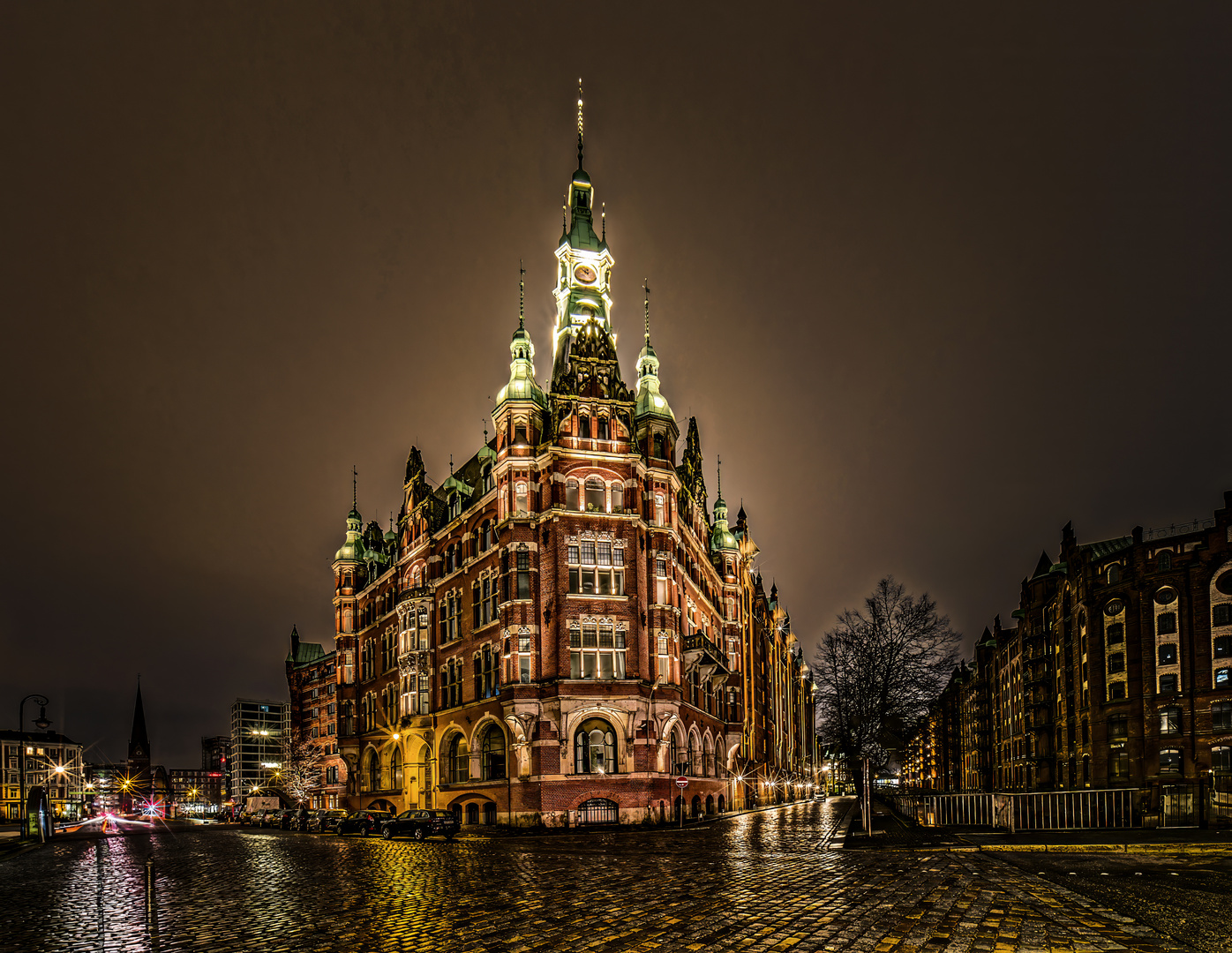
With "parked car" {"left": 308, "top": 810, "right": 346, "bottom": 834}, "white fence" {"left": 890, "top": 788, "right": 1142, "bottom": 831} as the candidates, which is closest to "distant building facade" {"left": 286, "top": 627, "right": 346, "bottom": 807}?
"parked car" {"left": 308, "top": 810, "right": 346, "bottom": 834}

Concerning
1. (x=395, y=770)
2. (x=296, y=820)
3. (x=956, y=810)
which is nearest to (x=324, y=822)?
(x=296, y=820)

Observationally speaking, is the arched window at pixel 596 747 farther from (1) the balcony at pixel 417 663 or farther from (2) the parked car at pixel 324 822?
(1) the balcony at pixel 417 663

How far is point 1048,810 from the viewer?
30.0 meters

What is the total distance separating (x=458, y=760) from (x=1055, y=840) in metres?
36.5

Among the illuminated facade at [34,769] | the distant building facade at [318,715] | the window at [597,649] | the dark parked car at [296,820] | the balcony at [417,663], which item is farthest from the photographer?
the illuminated facade at [34,769]

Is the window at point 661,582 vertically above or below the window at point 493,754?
above

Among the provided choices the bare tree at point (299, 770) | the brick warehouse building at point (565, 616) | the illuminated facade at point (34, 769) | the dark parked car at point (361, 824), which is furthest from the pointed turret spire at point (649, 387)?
the illuminated facade at point (34, 769)

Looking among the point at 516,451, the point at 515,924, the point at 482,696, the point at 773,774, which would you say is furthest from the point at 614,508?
the point at 773,774

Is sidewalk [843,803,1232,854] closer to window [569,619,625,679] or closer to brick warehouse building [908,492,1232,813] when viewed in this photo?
window [569,619,625,679]

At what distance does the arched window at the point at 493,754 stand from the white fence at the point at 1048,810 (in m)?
24.4

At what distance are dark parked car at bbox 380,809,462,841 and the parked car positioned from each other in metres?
12.2

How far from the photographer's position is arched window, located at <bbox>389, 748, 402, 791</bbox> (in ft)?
210

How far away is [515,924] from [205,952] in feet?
14.0

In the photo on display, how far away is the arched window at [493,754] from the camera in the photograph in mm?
49625
